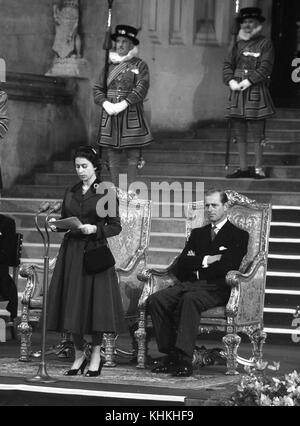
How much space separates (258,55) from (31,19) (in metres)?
2.92

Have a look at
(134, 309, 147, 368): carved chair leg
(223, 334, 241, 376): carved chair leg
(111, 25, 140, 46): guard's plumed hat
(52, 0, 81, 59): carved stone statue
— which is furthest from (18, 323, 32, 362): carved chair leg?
(52, 0, 81, 59): carved stone statue

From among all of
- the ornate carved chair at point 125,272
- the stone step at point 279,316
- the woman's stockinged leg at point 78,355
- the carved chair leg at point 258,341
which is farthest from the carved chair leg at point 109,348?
the stone step at point 279,316

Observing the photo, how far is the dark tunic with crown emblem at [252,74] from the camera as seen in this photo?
46.3ft

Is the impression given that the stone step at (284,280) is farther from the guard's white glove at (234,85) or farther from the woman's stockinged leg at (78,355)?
the woman's stockinged leg at (78,355)

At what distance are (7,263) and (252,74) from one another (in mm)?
3928

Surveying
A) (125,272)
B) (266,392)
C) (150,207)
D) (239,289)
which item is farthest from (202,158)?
(266,392)

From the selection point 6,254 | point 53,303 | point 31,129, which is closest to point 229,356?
point 53,303

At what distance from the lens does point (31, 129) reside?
1547 cm

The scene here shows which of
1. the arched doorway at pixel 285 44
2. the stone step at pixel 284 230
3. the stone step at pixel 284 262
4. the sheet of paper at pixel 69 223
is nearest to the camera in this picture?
the sheet of paper at pixel 69 223

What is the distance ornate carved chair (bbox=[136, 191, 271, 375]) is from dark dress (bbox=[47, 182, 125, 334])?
69 cm

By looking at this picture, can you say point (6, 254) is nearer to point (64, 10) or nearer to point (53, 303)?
point (53, 303)

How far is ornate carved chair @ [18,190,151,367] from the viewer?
10.5 m

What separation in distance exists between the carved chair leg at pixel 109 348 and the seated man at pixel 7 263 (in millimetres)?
1310

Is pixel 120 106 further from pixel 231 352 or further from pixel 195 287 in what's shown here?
pixel 231 352
